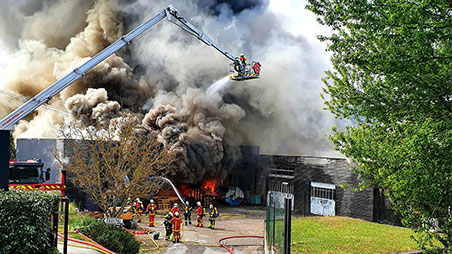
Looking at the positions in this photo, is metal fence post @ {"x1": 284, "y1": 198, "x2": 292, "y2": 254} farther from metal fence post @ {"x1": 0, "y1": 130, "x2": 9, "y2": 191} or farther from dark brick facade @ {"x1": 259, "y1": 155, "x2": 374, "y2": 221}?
dark brick facade @ {"x1": 259, "y1": 155, "x2": 374, "y2": 221}

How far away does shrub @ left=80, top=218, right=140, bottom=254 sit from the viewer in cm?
1106

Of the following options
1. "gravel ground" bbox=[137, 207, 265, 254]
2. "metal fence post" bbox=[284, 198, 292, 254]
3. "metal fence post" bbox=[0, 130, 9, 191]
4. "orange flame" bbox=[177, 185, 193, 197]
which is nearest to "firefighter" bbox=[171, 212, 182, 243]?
"gravel ground" bbox=[137, 207, 265, 254]

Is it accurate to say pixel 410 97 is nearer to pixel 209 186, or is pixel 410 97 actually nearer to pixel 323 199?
pixel 323 199

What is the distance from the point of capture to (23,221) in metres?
6.61

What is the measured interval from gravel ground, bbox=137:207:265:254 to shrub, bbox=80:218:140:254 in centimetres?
191

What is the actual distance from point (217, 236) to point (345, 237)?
5.49 metres

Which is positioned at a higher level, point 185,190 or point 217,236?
point 185,190

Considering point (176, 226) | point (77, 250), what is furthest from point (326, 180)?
point (77, 250)

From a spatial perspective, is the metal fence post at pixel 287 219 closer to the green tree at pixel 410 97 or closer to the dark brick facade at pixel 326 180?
the green tree at pixel 410 97

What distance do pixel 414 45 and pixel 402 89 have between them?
3.98ft

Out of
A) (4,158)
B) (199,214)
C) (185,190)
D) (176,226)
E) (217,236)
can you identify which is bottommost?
(217,236)

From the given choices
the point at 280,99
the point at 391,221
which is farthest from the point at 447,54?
the point at 280,99

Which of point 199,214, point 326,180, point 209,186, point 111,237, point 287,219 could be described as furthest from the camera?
point 209,186

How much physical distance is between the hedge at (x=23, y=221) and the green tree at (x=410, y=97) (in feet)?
21.6
